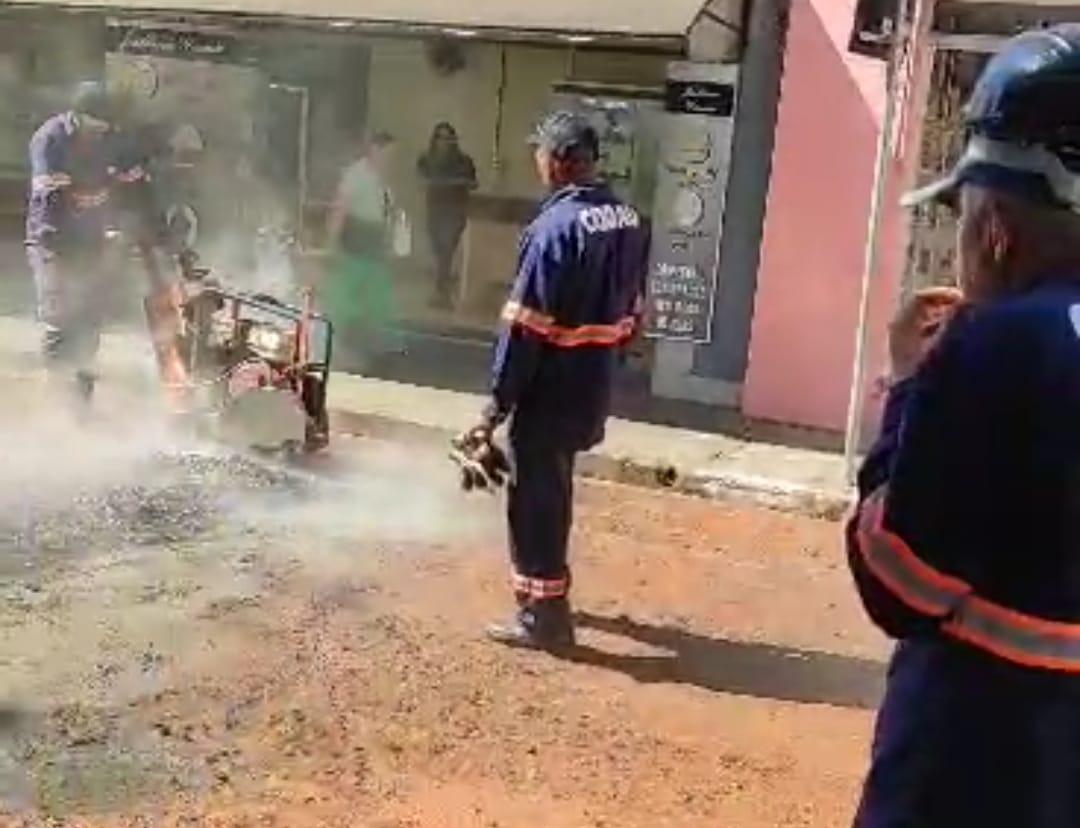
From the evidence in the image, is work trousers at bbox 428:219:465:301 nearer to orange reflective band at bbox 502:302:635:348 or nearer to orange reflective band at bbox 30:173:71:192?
orange reflective band at bbox 30:173:71:192

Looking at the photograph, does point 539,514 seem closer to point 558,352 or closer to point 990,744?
point 558,352

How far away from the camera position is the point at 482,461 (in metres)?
6.13

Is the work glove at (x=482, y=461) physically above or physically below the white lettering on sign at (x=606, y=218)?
below

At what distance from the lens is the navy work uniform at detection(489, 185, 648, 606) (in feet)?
19.2

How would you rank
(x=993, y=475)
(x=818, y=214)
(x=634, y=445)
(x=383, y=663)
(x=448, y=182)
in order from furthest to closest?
(x=448, y=182) → (x=818, y=214) → (x=634, y=445) → (x=383, y=663) → (x=993, y=475)

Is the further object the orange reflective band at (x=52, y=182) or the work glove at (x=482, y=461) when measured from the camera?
the orange reflective band at (x=52, y=182)

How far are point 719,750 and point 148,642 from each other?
202cm

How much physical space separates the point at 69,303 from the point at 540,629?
459 cm

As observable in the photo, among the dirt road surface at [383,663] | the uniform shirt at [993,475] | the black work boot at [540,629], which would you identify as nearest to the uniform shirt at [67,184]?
the dirt road surface at [383,663]

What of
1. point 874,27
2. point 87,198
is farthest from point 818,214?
point 87,198

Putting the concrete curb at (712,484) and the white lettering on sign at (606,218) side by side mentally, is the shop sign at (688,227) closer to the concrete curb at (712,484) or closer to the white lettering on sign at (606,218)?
the concrete curb at (712,484)

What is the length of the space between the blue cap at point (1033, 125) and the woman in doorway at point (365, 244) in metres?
11.4

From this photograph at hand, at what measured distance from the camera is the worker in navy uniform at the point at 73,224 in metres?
9.36

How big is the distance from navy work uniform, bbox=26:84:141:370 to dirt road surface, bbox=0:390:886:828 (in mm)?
1215
